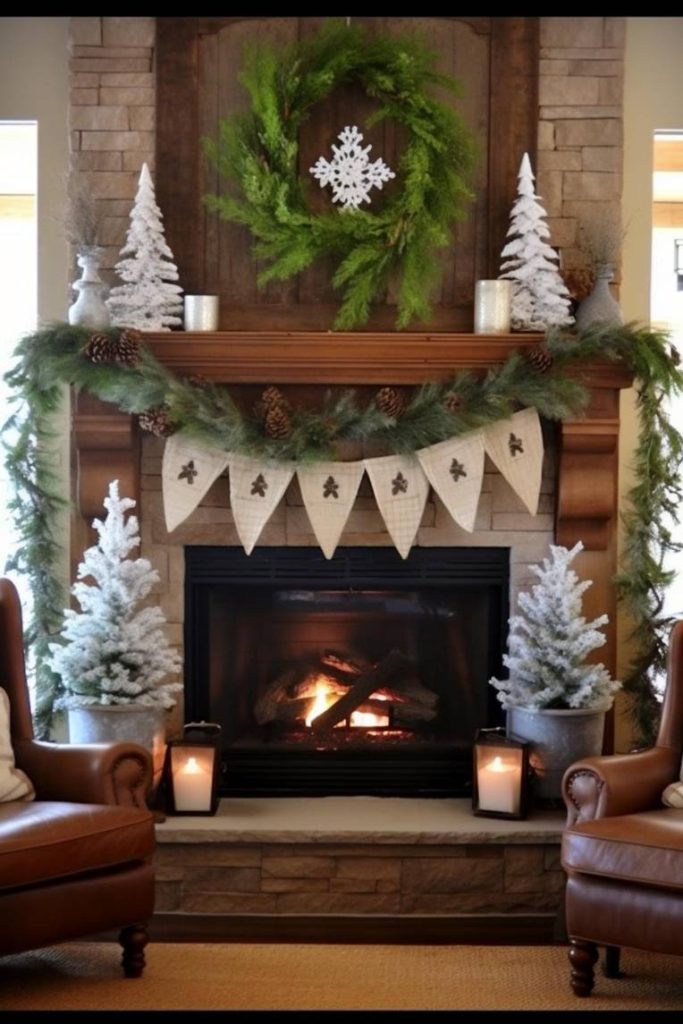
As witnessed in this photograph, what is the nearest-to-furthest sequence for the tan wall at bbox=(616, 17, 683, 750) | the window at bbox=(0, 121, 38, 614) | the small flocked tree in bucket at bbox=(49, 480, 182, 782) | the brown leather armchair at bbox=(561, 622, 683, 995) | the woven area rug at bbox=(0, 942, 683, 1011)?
1. the brown leather armchair at bbox=(561, 622, 683, 995)
2. the woven area rug at bbox=(0, 942, 683, 1011)
3. the small flocked tree in bucket at bbox=(49, 480, 182, 782)
4. the tan wall at bbox=(616, 17, 683, 750)
5. the window at bbox=(0, 121, 38, 614)

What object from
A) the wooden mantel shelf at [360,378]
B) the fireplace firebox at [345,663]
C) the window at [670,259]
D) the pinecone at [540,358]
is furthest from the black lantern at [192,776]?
the window at [670,259]

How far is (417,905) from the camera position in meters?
4.21

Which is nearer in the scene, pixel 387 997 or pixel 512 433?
pixel 387 997

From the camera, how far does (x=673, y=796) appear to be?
12.0 feet

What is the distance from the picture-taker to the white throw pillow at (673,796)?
3650 mm

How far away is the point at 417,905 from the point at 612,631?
1.06m

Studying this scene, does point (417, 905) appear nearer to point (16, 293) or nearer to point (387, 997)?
point (387, 997)

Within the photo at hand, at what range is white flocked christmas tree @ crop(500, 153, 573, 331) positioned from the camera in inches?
173

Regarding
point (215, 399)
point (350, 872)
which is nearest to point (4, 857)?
point (350, 872)

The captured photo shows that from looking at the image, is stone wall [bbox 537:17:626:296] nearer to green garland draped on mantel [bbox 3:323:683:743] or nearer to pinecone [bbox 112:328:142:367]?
green garland draped on mantel [bbox 3:323:683:743]

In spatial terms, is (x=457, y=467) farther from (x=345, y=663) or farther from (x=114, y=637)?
(x=114, y=637)

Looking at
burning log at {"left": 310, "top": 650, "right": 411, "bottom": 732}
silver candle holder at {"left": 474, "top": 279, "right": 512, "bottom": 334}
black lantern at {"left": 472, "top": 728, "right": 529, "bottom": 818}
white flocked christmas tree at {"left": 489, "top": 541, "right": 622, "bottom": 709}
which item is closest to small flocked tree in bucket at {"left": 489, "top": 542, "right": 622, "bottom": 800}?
white flocked christmas tree at {"left": 489, "top": 541, "right": 622, "bottom": 709}

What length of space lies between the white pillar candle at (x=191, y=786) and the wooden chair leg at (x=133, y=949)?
0.70 m

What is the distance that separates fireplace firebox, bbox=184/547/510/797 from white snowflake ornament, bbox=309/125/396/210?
1.13 metres
